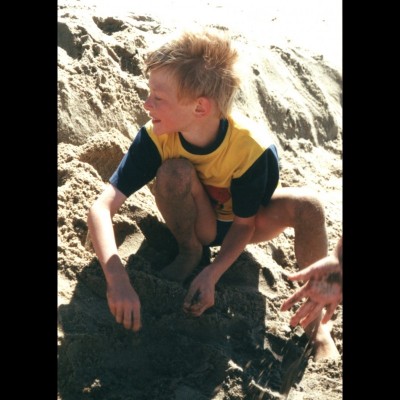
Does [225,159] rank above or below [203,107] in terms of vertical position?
below

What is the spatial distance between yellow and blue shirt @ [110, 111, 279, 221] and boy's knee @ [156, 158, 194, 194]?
5 centimetres

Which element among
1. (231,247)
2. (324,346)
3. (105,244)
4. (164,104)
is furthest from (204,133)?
(324,346)

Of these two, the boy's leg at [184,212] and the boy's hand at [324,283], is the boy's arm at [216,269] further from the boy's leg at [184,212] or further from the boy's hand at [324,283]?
the boy's hand at [324,283]

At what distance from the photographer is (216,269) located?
264 cm

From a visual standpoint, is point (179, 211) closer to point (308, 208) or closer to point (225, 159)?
point (225, 159)

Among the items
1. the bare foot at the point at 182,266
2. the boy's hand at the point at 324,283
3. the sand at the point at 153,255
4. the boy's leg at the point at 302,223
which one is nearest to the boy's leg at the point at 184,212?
the bare foot at the point at 182,266

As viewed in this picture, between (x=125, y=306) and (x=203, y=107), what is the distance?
Result: 0.79 m

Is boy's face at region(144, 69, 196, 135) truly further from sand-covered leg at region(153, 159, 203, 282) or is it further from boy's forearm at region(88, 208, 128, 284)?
boy's forearm at region(88, 208, 128, 284)

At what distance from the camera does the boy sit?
8.70ft

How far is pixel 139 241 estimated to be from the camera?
298cm

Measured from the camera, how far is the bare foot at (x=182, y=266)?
283cm

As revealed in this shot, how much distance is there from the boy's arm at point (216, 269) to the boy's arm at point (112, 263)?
0.22 meters
